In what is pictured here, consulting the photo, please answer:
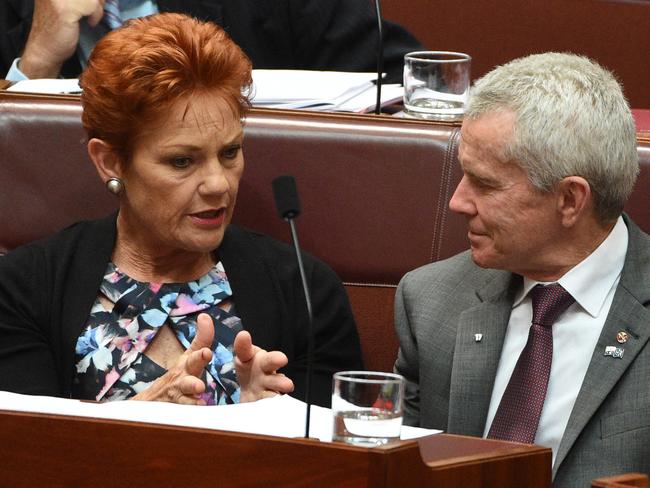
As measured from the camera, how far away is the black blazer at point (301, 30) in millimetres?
3018

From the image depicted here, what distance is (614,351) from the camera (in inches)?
74.0

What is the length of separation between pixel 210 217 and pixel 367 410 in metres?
0.84

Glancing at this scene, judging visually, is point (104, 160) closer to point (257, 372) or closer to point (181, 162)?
point (181, 162)

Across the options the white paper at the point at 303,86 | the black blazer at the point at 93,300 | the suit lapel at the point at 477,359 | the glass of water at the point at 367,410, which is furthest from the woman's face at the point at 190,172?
the glass of water at the point at 367,410

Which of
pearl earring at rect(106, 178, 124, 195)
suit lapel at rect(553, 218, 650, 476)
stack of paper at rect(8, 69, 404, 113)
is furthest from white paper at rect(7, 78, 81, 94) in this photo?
suit lapel at rect(553, 218, 650, 476)

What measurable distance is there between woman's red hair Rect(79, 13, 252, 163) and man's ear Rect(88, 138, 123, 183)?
2cm

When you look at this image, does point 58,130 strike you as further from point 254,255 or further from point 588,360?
point 588,360

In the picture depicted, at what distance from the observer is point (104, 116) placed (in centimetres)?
216

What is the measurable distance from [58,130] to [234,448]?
4.11 ft

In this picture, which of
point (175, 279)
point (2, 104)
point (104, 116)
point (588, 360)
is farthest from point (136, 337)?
point (588, 360)

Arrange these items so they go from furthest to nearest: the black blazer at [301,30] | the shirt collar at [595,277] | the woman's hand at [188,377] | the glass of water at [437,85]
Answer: the black blazer at [301,30] < the glass of water at [437,85] < the shirt collar at [595,277] < the woman's hand at [188,377]

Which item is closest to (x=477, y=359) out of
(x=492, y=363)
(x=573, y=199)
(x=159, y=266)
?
(x=492, y=363)

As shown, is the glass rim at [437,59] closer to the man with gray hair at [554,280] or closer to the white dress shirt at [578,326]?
the man with gray hair at [554,280]

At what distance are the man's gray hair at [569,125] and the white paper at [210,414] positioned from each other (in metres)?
0.56
